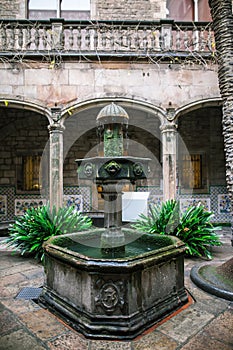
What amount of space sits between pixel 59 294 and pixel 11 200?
6.10 metres

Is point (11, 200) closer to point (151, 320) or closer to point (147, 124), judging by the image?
point (147, 124)

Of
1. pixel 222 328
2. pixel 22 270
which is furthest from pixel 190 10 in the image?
pixel 222 328

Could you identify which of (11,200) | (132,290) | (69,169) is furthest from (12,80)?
(132,290)

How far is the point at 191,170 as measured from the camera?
8.22m

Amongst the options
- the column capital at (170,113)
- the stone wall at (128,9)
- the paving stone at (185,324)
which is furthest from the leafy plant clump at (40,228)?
the stone wall at (128,9)

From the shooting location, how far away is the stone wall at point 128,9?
7582 millimetres

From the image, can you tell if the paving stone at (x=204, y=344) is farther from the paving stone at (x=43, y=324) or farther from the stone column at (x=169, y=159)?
the stone column at (x=169, y=159)

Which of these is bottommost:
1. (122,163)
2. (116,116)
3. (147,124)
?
(122,163)

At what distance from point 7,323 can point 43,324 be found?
12.8 inches

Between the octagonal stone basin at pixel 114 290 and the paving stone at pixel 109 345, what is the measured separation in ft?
0.17

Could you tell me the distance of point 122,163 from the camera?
2.51 meters

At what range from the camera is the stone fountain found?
81.0 inches

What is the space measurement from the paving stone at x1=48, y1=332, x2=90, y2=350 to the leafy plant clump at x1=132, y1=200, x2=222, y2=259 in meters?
2.50

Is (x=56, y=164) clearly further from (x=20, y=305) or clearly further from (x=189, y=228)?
(x=20, y=305)
